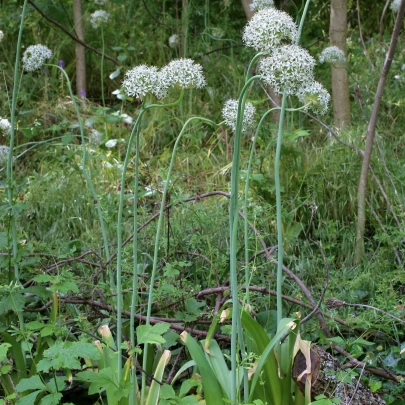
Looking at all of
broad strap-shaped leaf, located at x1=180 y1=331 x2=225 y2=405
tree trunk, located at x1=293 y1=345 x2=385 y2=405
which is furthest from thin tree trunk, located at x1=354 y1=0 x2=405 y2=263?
broad strap-shaped leaf, located at x1=180 y1=331 x2=225 y2=405

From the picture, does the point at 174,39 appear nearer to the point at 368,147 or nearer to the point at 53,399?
the point at 368,147

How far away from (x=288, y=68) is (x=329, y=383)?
921 millimetres

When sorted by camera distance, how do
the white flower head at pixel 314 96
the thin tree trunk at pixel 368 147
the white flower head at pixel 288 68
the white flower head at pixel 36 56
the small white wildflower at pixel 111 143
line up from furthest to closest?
the small white wildflower at pixel 111 143 < the thin tree trunk at pixel 368 147 < the white flower head at pixel 36 56 < the white flower head at pixel 314 96 < the white flower head at pixel 288 68

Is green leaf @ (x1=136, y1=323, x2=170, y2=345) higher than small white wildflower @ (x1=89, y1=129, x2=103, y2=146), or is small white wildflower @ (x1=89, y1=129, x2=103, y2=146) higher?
small white wildflower @ (x1=89, y1=129, x2=103, y2=146)

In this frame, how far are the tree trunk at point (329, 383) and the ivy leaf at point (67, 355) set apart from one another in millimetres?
566

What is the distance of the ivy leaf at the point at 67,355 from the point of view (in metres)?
1.68

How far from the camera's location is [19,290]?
83.1 inches

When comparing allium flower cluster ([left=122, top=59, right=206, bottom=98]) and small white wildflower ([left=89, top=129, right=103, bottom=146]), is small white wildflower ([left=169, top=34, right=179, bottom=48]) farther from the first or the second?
allium flower cluster ([left=122, top=59, right=206, bottom=98])

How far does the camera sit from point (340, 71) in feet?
14.5

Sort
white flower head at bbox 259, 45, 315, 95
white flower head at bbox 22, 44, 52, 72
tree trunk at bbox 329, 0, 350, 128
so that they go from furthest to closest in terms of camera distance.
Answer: tree trunk at bbox 329, 0, 350, 128, white flower head at bbox 22, 44, 52, 72, white flower head at bbox 259, 45, 315, 95

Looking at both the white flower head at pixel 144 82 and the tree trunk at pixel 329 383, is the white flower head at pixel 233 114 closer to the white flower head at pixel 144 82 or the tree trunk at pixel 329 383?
the white flower head at pixel 144 82

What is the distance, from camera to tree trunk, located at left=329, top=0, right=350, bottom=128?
429cm

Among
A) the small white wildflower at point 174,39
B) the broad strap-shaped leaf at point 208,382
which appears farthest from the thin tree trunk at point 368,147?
the small white wildflower at point 174,39

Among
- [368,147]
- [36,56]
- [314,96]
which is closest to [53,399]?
[314,96]
